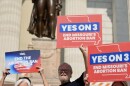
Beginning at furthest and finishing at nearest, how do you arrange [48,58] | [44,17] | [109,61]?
[48,58] < [44,17] < [109,61]

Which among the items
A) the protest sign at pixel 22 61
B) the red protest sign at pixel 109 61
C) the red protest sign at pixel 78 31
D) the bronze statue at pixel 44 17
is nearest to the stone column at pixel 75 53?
the bronze statue at pixel 44 17

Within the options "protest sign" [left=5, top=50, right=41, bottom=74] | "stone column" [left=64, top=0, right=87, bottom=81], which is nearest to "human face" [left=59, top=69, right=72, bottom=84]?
"protest sign" [left=5, top=50, right=41, bottom=74]

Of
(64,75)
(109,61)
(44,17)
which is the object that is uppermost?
(44,17)

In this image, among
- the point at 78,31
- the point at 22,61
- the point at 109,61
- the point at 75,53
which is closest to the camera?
the point at 109,61

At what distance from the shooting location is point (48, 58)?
469 inches

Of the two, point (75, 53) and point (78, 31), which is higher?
point (78, 31)

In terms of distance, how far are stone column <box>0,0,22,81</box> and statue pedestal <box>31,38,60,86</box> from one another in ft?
37.6

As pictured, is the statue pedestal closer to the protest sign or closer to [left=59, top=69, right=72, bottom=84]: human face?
the protest sign

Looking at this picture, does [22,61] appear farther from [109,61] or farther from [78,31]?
[109,61]

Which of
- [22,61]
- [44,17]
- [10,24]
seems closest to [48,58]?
[44,17]

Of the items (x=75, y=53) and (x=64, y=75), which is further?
(x=75, y=53)

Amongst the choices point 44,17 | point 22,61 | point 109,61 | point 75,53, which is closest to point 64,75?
point 109,61

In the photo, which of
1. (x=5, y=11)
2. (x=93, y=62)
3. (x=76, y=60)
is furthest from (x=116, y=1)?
(x=93, y=62)

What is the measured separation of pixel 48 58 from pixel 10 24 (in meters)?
13.4
